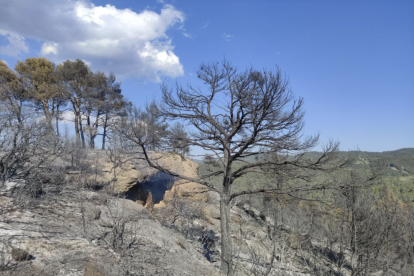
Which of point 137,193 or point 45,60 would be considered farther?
point 45,60

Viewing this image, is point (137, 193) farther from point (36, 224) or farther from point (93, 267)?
point (93, 267)

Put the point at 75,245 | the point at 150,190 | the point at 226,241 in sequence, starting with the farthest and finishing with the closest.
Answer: the point at 150,190, the point at 226,241, the point at 75,245

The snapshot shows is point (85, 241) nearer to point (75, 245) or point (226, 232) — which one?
point (75, 245)

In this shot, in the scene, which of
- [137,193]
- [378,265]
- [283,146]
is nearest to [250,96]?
[283,146]

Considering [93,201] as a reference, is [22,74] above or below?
above

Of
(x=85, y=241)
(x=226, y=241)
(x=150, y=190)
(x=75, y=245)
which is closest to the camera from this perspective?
(x=75, y=245)

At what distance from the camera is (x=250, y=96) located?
830 centimetres

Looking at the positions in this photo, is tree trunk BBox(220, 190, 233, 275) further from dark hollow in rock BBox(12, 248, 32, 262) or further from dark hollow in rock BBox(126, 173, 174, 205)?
dark hollow in rock BBox(126, 173, 174, 205)

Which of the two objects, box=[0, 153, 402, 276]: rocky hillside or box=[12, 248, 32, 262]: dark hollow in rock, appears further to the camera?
box=[0, 153, 402, 276]: rocky hillside

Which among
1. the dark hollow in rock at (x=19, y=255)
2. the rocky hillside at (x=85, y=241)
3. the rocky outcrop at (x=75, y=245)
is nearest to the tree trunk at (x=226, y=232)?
the rocky hillside at (x=85, y=241)

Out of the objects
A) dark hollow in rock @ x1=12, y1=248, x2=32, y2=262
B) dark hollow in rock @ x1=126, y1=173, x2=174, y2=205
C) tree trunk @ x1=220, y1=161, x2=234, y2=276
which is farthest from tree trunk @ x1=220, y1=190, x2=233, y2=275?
dark hollow in rock @ x1=126, y1=173, x2=174, y2=205

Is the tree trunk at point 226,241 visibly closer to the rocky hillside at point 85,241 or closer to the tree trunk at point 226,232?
the tree trunk at point 226,232

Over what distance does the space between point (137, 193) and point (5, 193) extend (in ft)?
31.5

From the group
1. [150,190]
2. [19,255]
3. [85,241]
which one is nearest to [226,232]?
[85,241]
